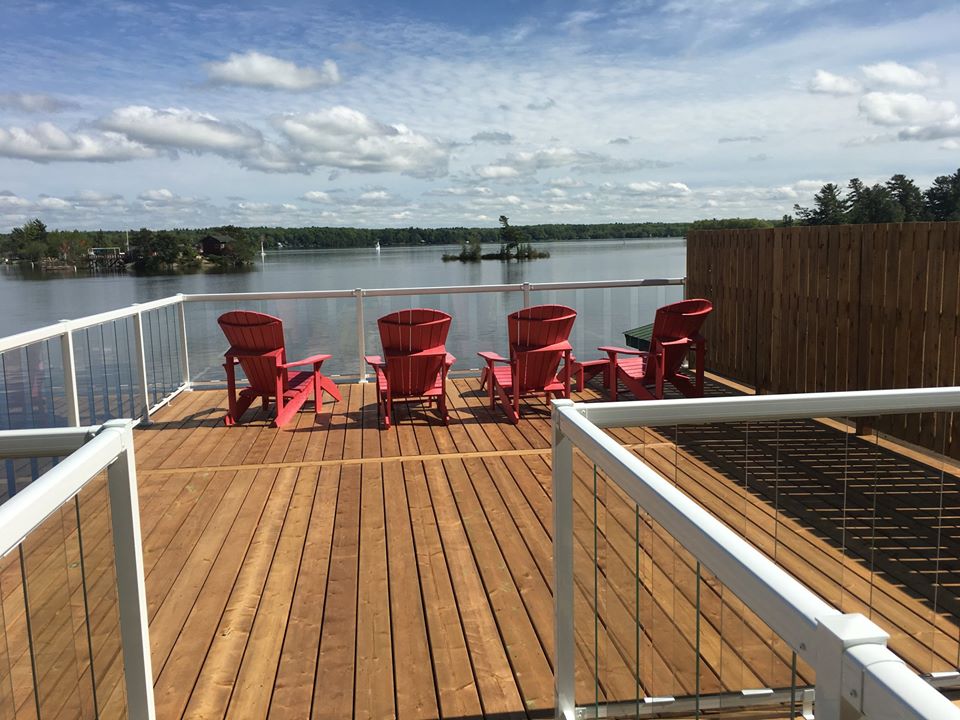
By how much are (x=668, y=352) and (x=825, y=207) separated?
16391 millimetres

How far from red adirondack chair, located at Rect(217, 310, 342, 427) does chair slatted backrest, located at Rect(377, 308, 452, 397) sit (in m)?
0.70

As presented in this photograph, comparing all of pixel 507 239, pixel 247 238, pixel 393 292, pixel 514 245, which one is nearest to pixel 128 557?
pixel 393 292

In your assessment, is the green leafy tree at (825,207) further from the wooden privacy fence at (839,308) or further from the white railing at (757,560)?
the white railing at (757,560)

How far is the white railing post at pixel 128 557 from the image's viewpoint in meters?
1.78

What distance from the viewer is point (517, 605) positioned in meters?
3.10

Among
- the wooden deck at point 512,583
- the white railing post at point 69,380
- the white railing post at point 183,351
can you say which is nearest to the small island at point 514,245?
the white railing post at point 183,351

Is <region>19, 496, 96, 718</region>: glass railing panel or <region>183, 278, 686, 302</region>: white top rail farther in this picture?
<region>183, 278, 686, 302</region>: white top rail

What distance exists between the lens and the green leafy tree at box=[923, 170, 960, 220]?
59.2ft

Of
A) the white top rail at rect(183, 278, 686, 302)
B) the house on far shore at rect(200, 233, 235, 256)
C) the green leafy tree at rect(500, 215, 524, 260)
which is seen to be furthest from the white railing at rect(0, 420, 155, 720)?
the house on far shore at rect(200, 233, 235, 256)

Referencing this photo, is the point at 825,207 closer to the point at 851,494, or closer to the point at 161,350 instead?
the point at 161,350

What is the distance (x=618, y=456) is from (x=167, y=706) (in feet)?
5.92

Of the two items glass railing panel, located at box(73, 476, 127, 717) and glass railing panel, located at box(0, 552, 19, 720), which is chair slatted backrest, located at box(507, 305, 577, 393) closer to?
glass railing panel, located at box(73, 476, 127, 717)

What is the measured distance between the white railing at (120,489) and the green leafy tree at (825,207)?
1982 centimetres

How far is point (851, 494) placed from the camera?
2830 millimetres
